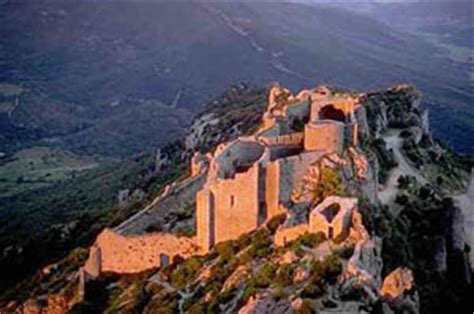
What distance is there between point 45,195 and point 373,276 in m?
94.7

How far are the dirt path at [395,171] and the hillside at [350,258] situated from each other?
90mm

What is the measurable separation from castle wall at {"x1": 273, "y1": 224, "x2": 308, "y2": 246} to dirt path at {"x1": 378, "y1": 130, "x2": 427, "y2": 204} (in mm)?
12401

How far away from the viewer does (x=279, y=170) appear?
137ft

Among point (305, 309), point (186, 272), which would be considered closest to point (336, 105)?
point (186, 272)

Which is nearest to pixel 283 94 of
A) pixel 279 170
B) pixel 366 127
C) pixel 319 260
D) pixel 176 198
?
pixel 366 127

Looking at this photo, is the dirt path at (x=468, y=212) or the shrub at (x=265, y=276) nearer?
the shrub at (x=265, y=276)

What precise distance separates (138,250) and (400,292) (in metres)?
15.8

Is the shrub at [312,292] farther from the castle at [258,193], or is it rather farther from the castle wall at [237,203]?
the castle wall at [237,203]

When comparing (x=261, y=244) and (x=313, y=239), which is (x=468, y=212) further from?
(x=313, y=239)

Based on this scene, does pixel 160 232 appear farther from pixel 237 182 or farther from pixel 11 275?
pixel 11 275

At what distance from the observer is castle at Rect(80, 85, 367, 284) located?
4044cm

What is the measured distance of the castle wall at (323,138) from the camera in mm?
45562

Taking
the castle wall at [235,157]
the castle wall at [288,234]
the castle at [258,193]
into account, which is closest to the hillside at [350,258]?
the castle wall at [288,234]

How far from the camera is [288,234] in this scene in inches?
1528
